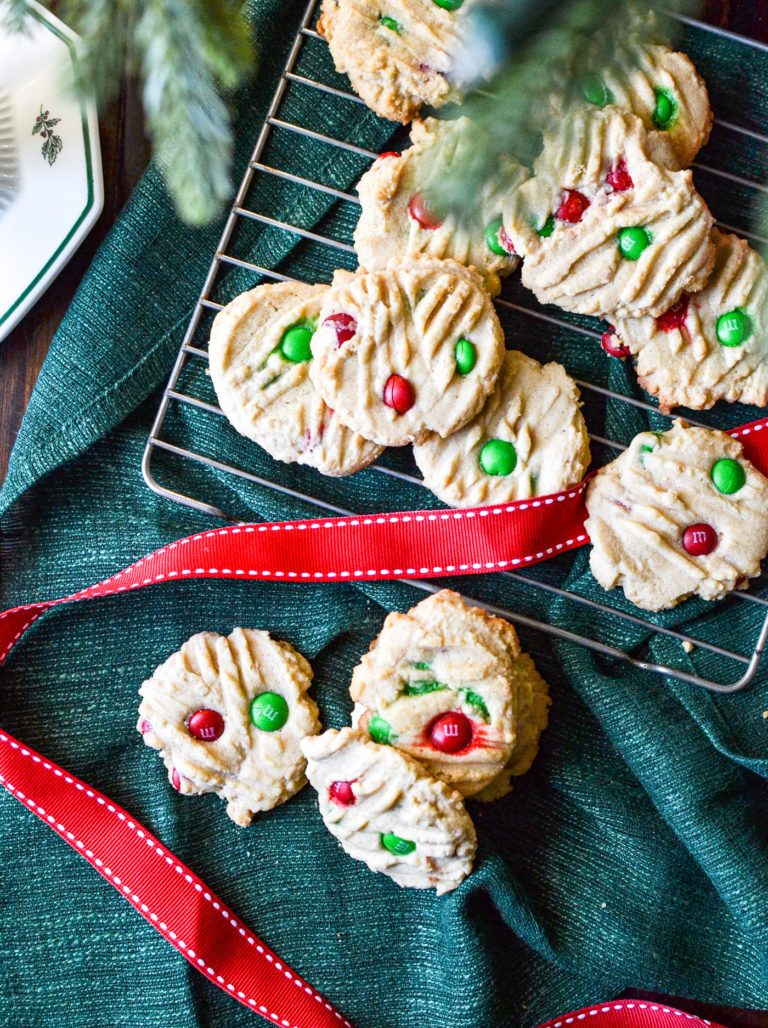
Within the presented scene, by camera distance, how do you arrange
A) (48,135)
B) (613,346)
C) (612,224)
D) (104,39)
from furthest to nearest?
(48,135) < (613,346) < (612,224) < (104,39)

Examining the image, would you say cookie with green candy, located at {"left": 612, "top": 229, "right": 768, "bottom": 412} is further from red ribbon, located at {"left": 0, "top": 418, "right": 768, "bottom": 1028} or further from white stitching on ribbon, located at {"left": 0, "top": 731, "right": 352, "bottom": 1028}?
white stitching on ribbon, located at {"left": 0, "top": 731, "right": 352, "bottom": 1028}

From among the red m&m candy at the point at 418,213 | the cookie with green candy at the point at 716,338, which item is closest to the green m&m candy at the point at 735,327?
the cookie with green candy at the point at 716,338

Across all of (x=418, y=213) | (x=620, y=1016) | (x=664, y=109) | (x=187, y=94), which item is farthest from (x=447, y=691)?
(x=187, y=94)

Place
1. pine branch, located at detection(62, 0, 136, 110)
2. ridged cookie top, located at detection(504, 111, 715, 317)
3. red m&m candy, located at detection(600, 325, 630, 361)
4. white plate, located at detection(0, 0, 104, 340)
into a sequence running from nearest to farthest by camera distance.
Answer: pine branch, located at detection(62, 0, 136, 110)
ridged cookie top, located at detection(504, 111, 715, 317)
red m&m candy, located at detection(600, 325, 630, 361)
white plate, located at detection(0, 0, 104, 340)

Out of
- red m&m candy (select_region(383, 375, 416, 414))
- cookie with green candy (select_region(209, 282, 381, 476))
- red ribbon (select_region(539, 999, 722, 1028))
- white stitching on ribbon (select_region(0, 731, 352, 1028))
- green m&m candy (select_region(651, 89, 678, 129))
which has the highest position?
green m&m candy (select_region(651, 89, 678, 129))

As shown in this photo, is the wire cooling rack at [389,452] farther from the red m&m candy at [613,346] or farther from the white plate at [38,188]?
the white plate at [38,188]

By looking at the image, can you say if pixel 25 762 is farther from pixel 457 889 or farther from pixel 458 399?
pixel 458 399

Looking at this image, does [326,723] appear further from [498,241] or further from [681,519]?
[498,241]

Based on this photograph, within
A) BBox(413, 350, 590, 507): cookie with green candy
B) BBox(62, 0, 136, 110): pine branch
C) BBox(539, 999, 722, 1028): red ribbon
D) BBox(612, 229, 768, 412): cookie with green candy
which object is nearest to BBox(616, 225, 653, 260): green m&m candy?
BBox(612, 229, 768, 412): cookie with green candy
